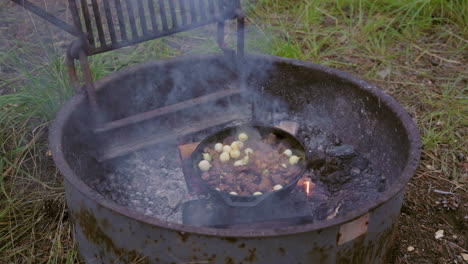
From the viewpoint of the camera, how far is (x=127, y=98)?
2764 mm

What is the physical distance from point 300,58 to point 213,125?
1.34m

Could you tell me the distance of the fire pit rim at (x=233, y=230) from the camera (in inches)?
64.6

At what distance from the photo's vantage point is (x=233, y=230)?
1.64m

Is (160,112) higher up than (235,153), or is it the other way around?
(160,112)

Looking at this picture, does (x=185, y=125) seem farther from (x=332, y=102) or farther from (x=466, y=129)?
(x=466, y=129)

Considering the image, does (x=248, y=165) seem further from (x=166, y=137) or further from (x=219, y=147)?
(x=166, y=137)

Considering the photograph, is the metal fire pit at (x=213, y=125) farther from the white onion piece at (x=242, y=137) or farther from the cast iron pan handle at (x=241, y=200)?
the cast iron pan handle at (x=241, y=200)

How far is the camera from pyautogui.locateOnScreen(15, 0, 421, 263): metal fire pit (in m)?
1.70

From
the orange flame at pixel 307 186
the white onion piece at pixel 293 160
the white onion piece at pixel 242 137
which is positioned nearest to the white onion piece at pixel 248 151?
the white onion piece at pixel 242 137

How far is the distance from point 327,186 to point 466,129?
Answer: 4.77 ft

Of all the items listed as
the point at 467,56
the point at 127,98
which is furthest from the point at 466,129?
the point at 127,98

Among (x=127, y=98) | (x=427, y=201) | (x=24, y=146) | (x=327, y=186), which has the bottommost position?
(x=427, y=201)

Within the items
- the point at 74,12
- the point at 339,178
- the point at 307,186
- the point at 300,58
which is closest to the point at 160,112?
the point at 74,12

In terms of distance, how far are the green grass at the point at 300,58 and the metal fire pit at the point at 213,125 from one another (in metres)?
0.50
